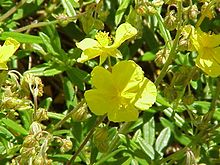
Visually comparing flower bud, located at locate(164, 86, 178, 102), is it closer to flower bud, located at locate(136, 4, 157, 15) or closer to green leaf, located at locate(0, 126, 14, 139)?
flower bud, located at locate(136, 4, 157, 15)

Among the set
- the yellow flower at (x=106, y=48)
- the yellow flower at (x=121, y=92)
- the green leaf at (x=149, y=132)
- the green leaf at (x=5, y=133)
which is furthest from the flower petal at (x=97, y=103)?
the green leaf at (x=149, y=132)

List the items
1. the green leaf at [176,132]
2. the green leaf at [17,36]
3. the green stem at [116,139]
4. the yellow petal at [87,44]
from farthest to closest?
the green leaf at [176,132] < the green leaf at [17,36] < the green stem at [116,139] < the yellow petal at [87,44]

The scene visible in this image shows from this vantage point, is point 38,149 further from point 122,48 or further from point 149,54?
point 149,54

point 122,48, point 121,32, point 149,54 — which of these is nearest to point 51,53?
point 122,48

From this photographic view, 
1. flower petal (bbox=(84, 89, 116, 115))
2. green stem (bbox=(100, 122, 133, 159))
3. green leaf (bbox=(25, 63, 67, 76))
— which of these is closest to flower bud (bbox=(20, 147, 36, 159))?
flower petal (bbox=(84, 89, 116, 115))

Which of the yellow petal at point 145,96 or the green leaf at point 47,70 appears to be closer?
the yellow petal at point 145,96

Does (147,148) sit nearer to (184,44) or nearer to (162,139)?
(162,139)

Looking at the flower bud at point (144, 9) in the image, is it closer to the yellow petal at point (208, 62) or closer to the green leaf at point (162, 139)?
the yellow petal at point (208, 62)

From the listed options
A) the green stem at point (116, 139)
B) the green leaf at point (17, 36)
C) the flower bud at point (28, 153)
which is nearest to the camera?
the flower bud at point (28, 153)
